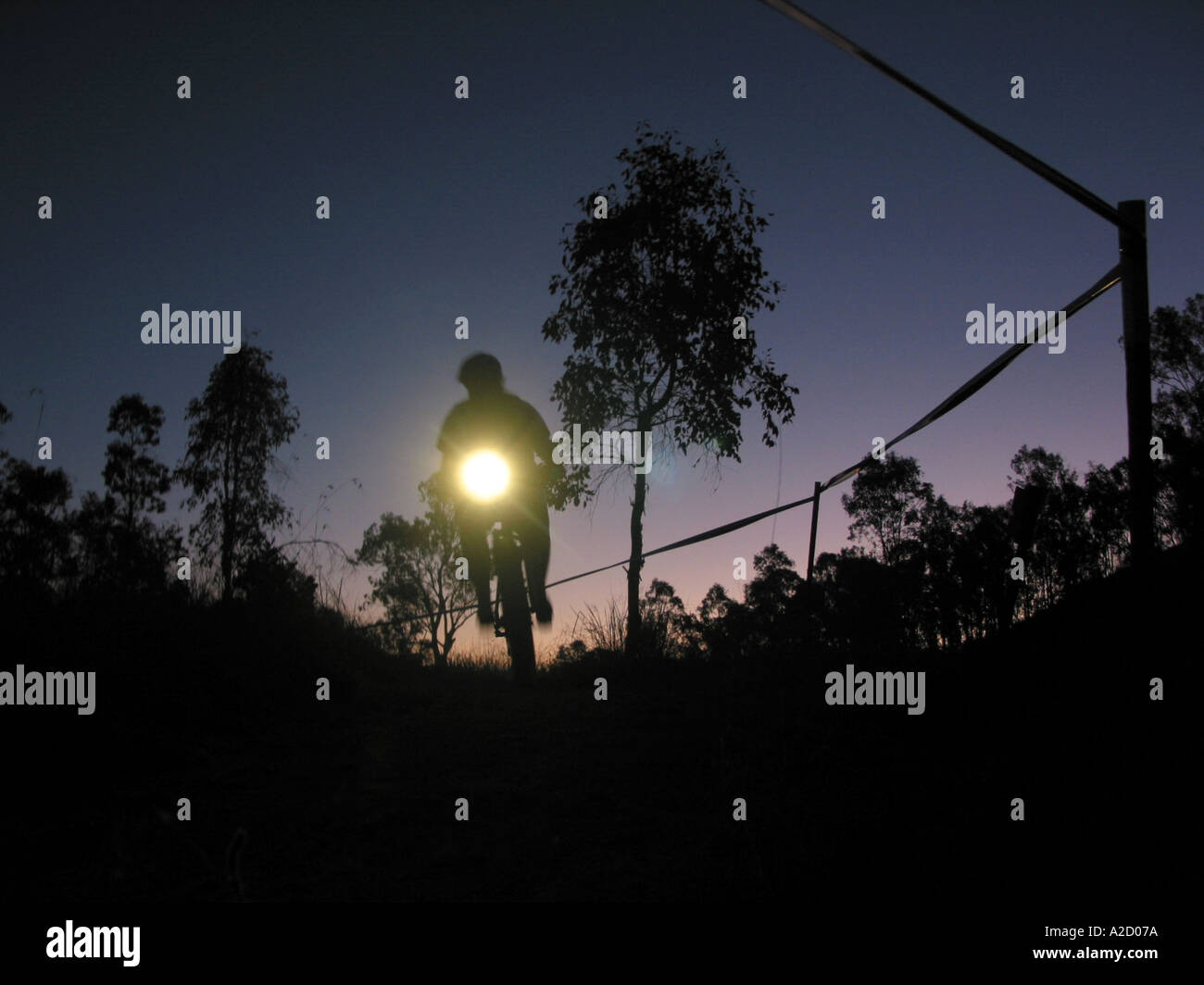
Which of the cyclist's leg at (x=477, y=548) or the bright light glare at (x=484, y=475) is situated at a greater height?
the bright light glare at (x=484, y=475)

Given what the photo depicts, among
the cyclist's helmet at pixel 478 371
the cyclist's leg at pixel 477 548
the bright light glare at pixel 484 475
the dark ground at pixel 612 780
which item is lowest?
the dark ground at pixel 612 780

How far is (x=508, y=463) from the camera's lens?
24.4 feet

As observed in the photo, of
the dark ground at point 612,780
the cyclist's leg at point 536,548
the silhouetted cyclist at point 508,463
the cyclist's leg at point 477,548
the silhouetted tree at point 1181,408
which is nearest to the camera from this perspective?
the dark ground at point 612,780

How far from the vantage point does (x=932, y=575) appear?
25.2ft

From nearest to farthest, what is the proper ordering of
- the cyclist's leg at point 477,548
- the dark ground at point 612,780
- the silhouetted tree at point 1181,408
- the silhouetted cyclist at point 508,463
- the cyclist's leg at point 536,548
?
the dark ground at point 612,780 < the silhouetted cyclist at point 508,463 < the cyclist's leg at point 477,548 < the cyclist's leg at point 536,548 < the silhouetted tree at point 1181,408

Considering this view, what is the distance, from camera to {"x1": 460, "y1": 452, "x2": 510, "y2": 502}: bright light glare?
289 inches

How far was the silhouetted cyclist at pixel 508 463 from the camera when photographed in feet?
23.9

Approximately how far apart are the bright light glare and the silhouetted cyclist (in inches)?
2.1

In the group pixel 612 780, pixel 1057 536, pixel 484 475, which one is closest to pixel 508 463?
pixel 484 475

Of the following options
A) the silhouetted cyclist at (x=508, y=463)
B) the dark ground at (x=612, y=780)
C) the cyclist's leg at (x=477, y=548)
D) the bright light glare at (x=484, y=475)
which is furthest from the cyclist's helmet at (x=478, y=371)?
the dark ground at (x=612, y=780)

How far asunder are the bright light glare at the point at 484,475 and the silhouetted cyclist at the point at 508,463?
0.05m

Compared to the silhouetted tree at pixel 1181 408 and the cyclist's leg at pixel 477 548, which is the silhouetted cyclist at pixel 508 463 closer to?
the cyclist's leg at pixel 477 548
